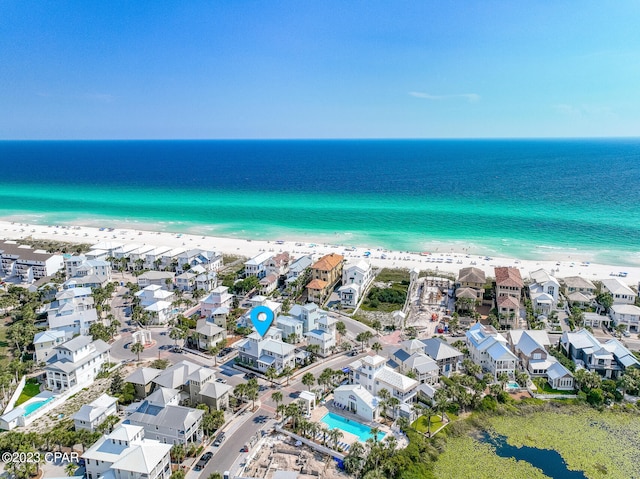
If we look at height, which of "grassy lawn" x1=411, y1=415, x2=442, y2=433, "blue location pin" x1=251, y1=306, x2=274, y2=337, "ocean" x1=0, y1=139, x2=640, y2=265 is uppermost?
"ocean" x1=0, y1=139, x2=640, y2=265

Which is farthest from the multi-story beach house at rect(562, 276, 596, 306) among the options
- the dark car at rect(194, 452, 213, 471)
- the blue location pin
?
the dark car at rect(194, 452, 213, 471)

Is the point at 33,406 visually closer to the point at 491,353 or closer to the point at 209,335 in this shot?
the point at 209,335

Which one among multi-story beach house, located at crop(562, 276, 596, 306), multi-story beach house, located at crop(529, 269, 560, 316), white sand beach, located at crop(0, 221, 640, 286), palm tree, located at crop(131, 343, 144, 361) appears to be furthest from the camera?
white sand beach, located at crop(0, 221, 640, 286)

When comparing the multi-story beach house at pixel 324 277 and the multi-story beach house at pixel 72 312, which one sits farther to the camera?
the multi-story beach house at pixel 324 277

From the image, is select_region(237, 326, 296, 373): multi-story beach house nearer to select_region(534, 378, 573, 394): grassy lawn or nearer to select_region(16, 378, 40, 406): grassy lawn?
select_region(16, 378, 40, 406): grassy lawn

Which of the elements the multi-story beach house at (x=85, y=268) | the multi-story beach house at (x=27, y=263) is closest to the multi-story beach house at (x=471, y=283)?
the multi-story beach house at (x=85, y=268)

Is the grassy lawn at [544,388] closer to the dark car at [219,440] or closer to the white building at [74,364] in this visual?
the dark car at [219,440]

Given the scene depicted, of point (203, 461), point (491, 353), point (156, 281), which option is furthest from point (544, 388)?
point (156, 281)

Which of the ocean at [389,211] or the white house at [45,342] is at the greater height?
the ocean at [389,211]
